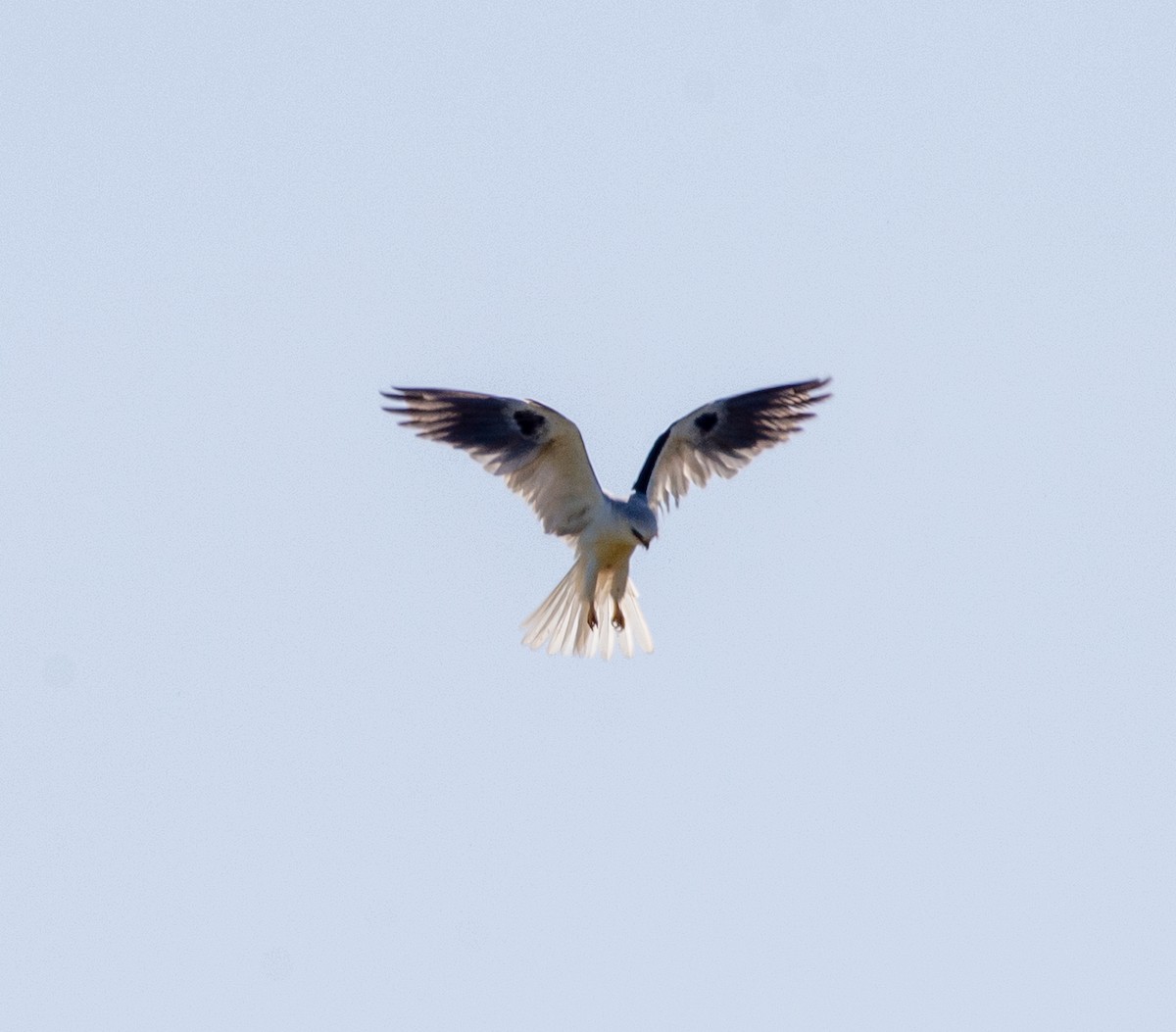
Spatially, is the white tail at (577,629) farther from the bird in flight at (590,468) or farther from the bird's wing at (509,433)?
the bird's wing at (509,433)

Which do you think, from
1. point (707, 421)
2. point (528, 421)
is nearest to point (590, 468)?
point (528, 421)

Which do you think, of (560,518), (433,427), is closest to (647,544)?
(560,518)

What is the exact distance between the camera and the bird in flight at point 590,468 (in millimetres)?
14750

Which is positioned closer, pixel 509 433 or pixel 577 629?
pixel 509 433

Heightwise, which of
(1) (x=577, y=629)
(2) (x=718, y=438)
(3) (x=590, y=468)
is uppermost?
(2) (x=718, y=438)

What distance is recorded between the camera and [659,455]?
1563 centimetres

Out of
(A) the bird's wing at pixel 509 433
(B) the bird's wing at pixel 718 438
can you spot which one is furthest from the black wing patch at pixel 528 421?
(B) the bird's wing at pixel 718 438

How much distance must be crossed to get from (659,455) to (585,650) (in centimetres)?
145

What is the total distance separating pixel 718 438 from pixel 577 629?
1.64 m

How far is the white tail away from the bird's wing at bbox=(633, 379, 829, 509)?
2.49 ft

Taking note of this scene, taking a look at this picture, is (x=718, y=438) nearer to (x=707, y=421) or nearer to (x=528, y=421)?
(x=707, y=421)

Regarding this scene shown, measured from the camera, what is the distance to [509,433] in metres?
14.8

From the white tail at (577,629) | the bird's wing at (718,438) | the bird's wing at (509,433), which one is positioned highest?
the bird's wing at (718,438)

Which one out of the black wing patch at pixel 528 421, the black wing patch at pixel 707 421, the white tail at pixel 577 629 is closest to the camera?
the black wing patch at pixel 528 421
